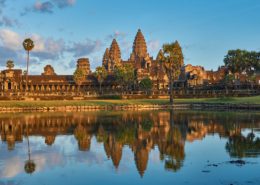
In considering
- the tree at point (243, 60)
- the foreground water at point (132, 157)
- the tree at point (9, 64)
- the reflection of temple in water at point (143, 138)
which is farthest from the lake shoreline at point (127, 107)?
the tree at point (9, 64)

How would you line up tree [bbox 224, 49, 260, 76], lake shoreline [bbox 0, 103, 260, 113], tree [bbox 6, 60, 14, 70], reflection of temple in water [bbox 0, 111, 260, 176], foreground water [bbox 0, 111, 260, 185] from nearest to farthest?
foreground water [bbox 0, 111, 260, 185] < reflection of temple in water [bbox 0, 111, 260, 176] < lake shoreline [bbox 0, 103, 260, 113] < tree [bbox 224, 49, 260, 76] < tree [bbox 6, 60, 14, 70]

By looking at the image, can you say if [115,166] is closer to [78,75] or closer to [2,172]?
[2,172]

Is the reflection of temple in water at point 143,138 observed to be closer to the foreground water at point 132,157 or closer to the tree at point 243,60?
the foreground water at point 132,157

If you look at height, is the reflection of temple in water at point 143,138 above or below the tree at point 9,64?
below

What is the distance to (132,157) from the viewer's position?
22.4 metres

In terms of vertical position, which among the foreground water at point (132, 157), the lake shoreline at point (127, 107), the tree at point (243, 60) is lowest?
the foreground water at point (132, 157)

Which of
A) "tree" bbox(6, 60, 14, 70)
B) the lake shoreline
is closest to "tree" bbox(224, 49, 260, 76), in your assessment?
the lake shoreline

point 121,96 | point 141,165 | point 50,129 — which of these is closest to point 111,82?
point 121,96

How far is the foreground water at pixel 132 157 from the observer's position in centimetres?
1741

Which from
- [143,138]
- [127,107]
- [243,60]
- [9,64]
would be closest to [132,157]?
[143,138]

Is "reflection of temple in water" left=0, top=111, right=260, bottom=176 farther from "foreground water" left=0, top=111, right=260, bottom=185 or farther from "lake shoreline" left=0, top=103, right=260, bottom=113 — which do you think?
"lake shoreline" left=0, top=103, right=260, bottom=113

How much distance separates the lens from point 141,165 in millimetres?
20188

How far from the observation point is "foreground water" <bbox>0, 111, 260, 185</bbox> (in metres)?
17.4

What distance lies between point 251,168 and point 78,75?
12275 centimetres
